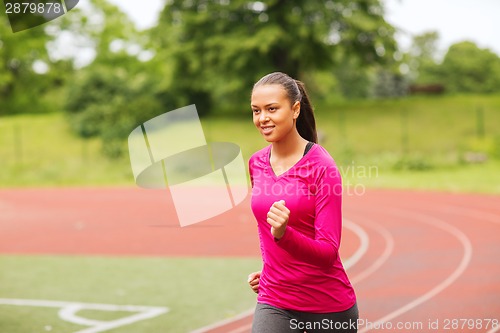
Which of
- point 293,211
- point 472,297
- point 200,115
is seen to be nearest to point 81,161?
point 200,115

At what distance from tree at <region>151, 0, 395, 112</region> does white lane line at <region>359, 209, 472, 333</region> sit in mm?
18070

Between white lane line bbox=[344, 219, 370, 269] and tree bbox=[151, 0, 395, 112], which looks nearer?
white lane line bbox=[344, 219, 370, 269]

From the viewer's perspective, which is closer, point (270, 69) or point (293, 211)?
point (293, 211)

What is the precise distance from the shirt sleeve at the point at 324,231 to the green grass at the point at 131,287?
432 cm

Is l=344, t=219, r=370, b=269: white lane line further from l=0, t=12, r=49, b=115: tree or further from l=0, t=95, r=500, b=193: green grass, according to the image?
l=0, t=12, r=49, b=115: tree

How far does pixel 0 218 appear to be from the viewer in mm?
15914

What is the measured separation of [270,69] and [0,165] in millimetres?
13107

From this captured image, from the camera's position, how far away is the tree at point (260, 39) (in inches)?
1271

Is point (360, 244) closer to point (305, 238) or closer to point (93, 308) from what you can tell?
point (93, 308)

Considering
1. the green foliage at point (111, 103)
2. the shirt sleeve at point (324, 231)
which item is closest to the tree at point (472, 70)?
the green foliage at point (111, 103)

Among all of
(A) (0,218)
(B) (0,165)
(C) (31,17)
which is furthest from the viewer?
(B) (0,165)

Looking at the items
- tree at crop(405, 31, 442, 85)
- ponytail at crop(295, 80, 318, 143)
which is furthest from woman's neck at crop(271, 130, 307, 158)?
tree at crop(405, 31, 442, 85)

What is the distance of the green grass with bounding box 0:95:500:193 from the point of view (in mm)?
22469

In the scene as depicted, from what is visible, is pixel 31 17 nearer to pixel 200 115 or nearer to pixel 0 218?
pixel 0 218
